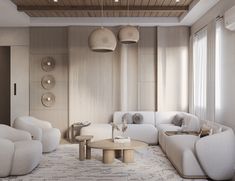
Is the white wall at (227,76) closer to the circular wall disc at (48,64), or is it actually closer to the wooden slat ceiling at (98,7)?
the wooden slat ceiling at (98,7)

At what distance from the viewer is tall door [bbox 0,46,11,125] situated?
10148 mm

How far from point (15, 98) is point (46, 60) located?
129cm

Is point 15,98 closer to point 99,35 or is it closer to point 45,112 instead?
point 45,112

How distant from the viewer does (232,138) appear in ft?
15.6

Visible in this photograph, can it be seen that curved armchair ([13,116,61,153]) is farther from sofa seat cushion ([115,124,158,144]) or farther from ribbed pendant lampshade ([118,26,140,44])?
ribbed pendant lampshade ([118,26,140,44])

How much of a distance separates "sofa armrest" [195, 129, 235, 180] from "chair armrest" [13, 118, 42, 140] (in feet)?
10.8

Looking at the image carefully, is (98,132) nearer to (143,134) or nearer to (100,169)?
(143,134)

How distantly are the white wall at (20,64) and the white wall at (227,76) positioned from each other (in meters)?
4.91

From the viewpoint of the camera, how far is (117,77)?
8.63m

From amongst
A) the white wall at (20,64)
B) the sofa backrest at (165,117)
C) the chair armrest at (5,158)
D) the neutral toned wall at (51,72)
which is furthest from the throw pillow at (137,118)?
the chair armrest at (5,158)

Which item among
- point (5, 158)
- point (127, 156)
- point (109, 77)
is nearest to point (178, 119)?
point (109, 77)

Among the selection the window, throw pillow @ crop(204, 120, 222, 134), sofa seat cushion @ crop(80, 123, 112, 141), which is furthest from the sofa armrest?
sofa seat cushion @ crop(80, 123, 112, 141)

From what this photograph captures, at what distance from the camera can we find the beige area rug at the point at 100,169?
4867mm

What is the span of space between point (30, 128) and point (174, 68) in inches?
157
